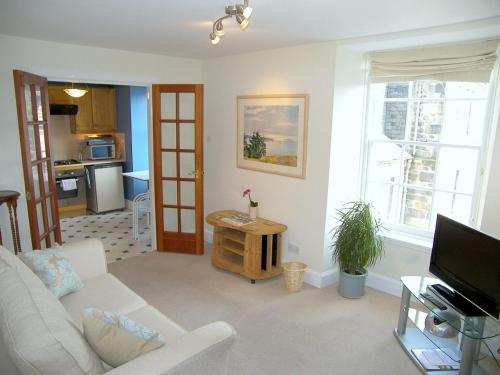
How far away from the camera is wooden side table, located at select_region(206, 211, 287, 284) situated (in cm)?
375

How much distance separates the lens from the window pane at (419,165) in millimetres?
3439

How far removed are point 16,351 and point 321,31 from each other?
2843 mm

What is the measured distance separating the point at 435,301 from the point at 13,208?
3.47 meters

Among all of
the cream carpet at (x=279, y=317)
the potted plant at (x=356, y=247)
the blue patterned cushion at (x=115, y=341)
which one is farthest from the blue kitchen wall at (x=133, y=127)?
the blue patterned cushion at (x=115, y=341)

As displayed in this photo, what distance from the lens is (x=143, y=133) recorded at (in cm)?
643

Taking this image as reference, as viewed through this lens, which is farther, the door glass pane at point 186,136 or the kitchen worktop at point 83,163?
the kitchen worktop at point 83,163

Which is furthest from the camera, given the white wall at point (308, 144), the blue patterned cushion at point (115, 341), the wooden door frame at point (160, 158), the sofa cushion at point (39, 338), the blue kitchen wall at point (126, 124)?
the blue kitchen wall at point (126, 124)

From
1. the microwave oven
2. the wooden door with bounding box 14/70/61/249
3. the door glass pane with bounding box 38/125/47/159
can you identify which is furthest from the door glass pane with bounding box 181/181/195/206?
Answer: the microwave oven

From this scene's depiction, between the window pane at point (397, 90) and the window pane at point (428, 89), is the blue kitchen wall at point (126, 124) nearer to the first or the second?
the window pane at point (397, 90)

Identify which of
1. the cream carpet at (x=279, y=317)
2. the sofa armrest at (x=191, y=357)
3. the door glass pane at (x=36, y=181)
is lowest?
the cream carpet at (x=279, y=317)

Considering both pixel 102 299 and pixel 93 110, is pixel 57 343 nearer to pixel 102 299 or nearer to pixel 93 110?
pixel 102 299

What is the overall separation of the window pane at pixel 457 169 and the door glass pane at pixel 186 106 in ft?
8.90

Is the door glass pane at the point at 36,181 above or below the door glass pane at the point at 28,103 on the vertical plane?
below

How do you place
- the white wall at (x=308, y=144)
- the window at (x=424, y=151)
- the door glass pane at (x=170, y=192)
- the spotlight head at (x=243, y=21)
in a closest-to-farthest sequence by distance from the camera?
1. the spotlight head at (x=243, y=21)
2. the window at (x=424, y=151)
3. the white wall at (x=308, y=144)
4. the door glass pane at (x=170, y=192)
